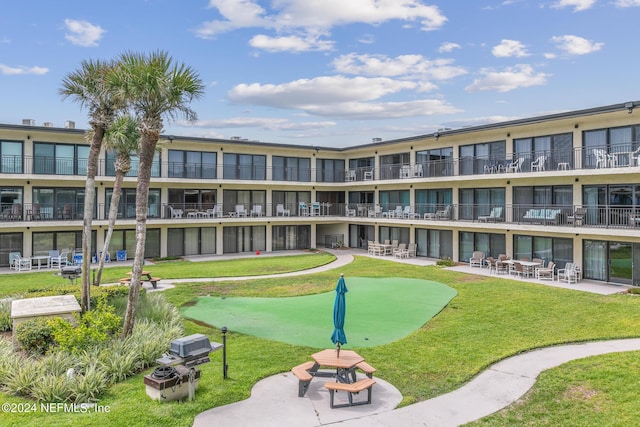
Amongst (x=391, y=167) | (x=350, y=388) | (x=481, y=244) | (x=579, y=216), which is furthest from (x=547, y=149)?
(x=350, y=388)

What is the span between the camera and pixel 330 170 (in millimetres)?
39375

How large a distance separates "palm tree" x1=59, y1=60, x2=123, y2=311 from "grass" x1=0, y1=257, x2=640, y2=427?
4956mm

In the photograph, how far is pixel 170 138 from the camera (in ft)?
99.1

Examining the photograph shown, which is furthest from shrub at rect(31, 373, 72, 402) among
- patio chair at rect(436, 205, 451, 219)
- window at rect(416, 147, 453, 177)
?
window at rect(416, 147, 453, 177)

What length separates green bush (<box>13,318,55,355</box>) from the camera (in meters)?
11.2

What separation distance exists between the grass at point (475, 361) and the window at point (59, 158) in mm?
14204

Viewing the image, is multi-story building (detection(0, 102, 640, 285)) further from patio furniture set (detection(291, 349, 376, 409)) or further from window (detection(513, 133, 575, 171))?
patio furniture set (detection(291, 349, 376, 409))

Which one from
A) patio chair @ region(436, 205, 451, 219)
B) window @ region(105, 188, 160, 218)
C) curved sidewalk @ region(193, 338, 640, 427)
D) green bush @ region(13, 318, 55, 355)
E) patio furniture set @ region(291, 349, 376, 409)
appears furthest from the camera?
window @ region(105, 188, 160, 218)

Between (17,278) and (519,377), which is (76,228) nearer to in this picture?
(17,278)

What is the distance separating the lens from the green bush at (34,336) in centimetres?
1119

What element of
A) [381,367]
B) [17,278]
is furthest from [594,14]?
[17,278]

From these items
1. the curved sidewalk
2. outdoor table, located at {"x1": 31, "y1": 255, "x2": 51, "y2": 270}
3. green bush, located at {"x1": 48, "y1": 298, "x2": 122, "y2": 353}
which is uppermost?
outdoor table, located at {"x1": 31, "y1": 255, "x2": 51, "y2": 270}

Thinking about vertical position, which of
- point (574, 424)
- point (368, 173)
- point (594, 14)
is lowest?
point (574, 424)

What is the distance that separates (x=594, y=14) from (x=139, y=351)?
21863 mm
